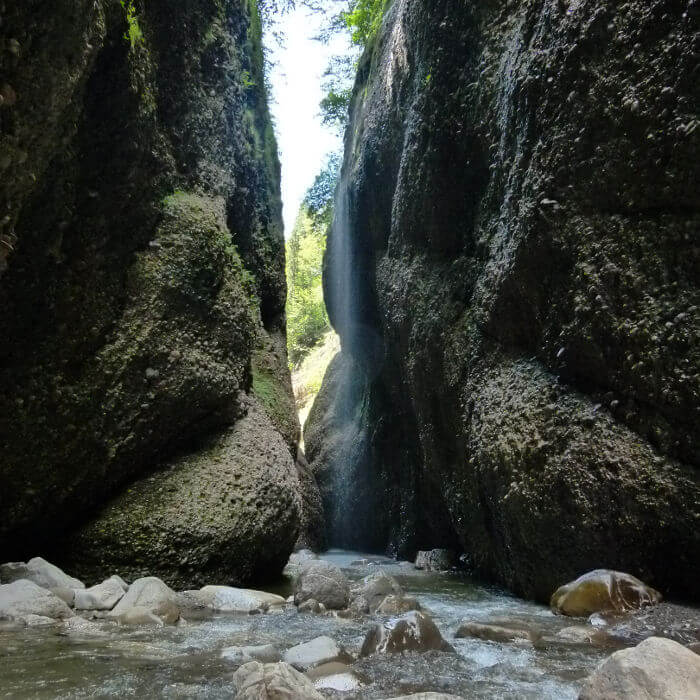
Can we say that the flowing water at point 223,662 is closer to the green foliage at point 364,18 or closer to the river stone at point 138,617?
the river stone at point 138,617

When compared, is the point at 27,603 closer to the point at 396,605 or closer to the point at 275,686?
the point at 275,686

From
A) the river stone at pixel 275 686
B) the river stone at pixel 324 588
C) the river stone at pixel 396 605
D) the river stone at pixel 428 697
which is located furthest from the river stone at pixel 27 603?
the river stone at pixel 428 697

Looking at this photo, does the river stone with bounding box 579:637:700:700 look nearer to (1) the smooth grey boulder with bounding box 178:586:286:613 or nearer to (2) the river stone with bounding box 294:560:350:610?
(2) the river stone with bounding box 294:560:350:610

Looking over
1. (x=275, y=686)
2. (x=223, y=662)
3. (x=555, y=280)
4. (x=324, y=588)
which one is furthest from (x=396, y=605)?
(x=555, y=280)

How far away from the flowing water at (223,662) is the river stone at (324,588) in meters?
0.63

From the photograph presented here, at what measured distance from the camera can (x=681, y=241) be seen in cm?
396

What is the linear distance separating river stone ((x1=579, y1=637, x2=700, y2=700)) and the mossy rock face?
4022mm

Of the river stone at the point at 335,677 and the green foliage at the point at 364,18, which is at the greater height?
the green foliage at the point at 364,18

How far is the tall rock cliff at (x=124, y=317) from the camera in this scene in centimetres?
386

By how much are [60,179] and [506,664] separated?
15.2 feet

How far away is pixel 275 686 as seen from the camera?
7.07ft

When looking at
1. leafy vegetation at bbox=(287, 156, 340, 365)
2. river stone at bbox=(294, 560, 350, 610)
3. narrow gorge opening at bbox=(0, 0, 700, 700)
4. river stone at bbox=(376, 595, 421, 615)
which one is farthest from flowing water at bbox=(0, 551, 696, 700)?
leafy vegetation at bbox=(287, 156, 340, 365)

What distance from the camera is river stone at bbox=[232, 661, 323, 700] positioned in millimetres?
2123

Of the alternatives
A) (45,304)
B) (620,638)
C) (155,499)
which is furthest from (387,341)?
(620,638)
